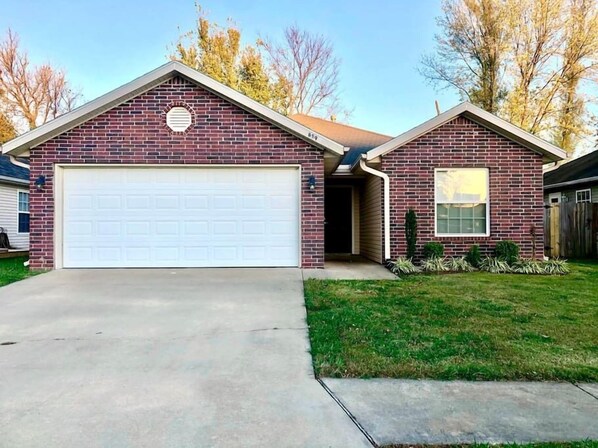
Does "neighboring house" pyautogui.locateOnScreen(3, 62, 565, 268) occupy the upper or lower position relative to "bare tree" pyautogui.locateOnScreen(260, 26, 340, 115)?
lower

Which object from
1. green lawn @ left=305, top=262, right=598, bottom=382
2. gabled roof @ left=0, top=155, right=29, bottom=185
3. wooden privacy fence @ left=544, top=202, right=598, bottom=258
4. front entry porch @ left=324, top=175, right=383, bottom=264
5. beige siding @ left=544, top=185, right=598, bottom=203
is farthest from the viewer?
beige siding @ left=544, top=185, right=598, bottom=203

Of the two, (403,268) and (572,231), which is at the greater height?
(572,231)

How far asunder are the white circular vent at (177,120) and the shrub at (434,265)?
601cm

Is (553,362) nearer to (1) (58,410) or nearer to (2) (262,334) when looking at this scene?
(2) (262,334)

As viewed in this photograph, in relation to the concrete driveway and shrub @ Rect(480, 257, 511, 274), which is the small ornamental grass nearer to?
shrub @ Rect(480, 257, 511, 274)

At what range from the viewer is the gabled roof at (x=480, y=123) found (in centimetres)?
998

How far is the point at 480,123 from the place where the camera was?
10.3 metres

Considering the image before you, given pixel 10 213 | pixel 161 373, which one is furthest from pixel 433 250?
pixel 10 213

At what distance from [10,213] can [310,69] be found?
17.5m

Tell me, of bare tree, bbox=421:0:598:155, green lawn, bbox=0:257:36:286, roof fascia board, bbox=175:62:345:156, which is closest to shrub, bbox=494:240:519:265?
roof fascia board, bbox=175:62:345:156

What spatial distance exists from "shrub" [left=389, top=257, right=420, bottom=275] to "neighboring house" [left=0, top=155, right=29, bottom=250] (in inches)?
507

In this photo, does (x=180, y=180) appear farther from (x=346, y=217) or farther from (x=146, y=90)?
(x=346, y=217)

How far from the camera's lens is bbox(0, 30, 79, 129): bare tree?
1008 inches

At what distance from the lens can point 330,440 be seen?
2.63 metres
